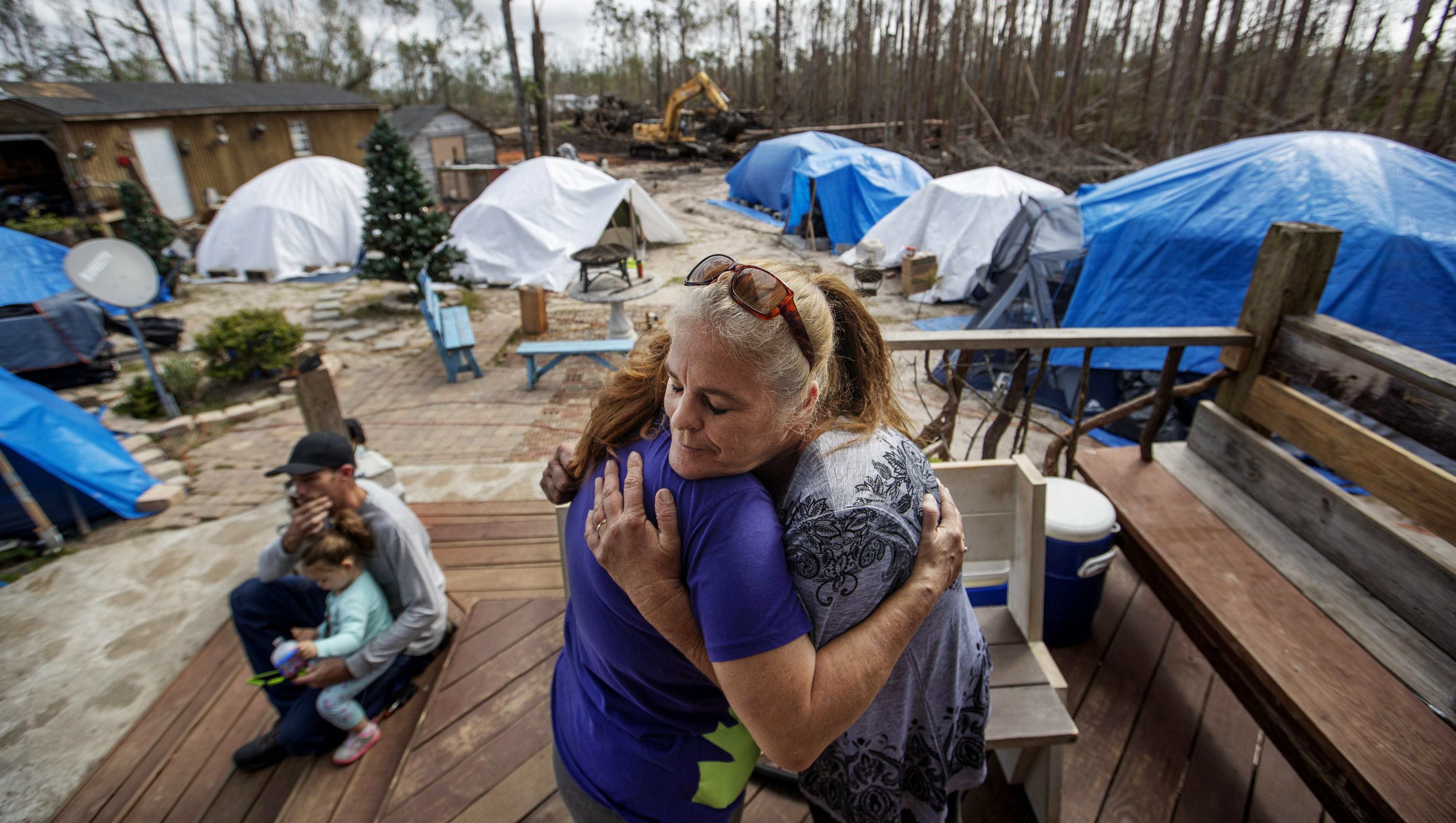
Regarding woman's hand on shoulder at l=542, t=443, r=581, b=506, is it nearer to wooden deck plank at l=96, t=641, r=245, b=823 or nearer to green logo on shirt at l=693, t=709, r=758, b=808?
green logo on shirt at l=693, t=709, r=758, b=808

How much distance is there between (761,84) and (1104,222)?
1353 inches

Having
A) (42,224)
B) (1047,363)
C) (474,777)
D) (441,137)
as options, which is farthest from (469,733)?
(441,137)

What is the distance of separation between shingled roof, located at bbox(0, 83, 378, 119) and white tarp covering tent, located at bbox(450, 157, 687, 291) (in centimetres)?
914

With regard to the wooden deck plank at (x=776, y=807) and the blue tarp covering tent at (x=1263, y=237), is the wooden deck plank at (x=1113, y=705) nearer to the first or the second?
the wooden deck plank at (x=776, y=807)

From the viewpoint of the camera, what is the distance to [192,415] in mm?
6594

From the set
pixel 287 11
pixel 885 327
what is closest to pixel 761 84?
pixel 287 11

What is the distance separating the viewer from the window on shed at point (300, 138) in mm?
18469

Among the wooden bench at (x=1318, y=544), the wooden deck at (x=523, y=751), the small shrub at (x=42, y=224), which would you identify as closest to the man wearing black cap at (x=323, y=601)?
the wooden deck at (x=523, y=751)

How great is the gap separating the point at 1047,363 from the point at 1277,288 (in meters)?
0.77

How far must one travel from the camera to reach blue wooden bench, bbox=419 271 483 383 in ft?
23.9

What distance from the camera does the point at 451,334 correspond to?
287 inches

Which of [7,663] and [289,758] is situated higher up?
[289,758]

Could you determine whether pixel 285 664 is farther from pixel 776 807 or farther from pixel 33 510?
Result: pixel 33 510

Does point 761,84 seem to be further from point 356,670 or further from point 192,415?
point 356,670
